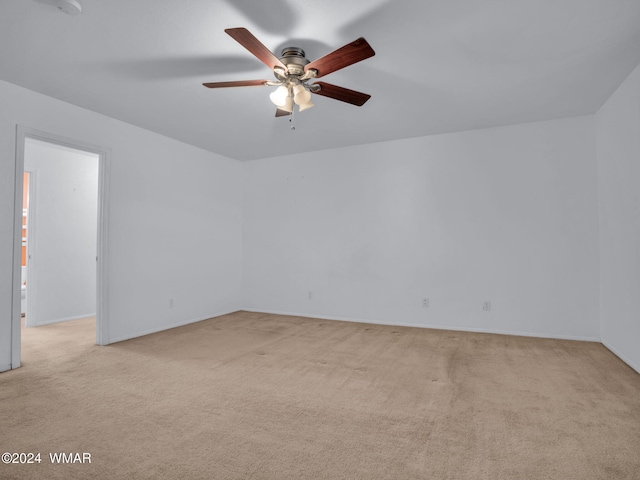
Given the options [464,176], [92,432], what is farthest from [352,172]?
[92,432]

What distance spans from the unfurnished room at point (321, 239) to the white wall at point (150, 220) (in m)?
0.03

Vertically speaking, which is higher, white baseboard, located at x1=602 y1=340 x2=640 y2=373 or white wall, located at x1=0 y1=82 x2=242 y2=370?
white wall, located at x1=0 y1=82 x2=242 y2=370

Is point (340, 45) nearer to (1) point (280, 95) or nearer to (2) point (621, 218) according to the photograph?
(1) point (280, 95)

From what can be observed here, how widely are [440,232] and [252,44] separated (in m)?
3.42

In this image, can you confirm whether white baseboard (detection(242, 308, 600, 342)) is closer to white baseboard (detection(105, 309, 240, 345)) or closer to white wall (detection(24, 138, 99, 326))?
white baseboard (detection(105, 309, 240, 345))

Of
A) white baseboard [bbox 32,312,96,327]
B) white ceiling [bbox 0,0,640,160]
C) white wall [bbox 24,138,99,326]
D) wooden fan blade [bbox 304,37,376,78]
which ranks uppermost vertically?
white ceiling [bbox 0,0,640,160]

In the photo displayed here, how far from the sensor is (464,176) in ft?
14.7

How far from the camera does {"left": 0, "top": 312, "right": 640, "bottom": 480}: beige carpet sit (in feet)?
5.60

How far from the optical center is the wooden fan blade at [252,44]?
6.00 feet

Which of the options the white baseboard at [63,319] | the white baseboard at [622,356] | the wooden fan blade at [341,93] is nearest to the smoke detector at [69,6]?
the wooden fan blade at [341,93]

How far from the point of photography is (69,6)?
2.03m

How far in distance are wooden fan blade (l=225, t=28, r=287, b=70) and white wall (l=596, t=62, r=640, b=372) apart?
2.93 m

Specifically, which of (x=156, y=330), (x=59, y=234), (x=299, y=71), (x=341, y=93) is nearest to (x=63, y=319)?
(x=59, y=234)

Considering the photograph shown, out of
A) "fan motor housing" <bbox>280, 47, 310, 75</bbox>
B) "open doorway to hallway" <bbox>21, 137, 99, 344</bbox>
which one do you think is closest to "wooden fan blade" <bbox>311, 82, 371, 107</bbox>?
"fan motor housing" <bbox>280, 47, 310, 75</bbox>
